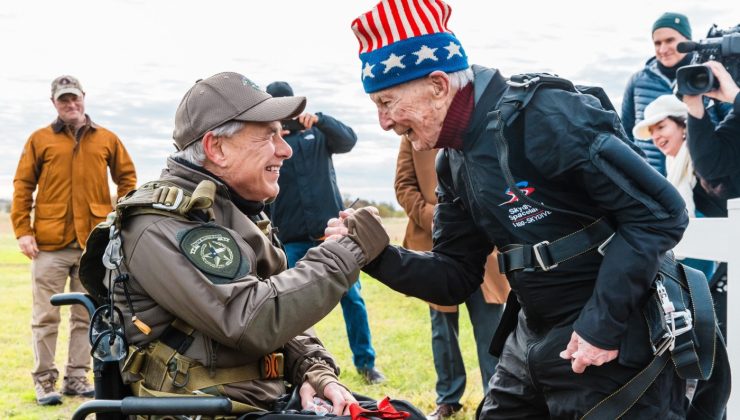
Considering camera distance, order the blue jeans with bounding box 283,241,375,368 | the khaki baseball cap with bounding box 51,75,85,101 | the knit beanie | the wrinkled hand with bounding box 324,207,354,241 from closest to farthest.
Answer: the wrinkled hand with bounding box 324,207,354,241
the knit beanie
the blue jeans with bounding box 283,241,375,368
the khaki baseball cap with bounding box 51,75,85,101

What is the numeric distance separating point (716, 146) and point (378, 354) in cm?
449

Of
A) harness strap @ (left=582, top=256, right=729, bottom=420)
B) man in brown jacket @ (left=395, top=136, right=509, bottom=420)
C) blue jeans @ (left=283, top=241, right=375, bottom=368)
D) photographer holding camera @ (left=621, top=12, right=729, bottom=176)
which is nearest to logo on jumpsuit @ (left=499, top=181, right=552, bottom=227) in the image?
harness strap @ (left=582, top=256, right=729, bottom=420)

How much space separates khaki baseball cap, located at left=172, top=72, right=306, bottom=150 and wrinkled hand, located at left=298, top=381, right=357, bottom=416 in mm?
965

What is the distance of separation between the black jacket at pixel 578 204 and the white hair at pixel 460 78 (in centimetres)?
3

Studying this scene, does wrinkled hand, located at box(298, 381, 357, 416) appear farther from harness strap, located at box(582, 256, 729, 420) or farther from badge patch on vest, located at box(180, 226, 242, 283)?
harness strap, located at box(582, 256, 729, 420)

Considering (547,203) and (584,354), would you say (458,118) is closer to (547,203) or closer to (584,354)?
(547,203)

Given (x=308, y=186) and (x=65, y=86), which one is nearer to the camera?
(x=308, y=186)

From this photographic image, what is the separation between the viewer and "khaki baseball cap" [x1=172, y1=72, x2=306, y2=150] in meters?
2.97

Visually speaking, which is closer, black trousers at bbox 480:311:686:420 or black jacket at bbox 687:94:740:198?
black trousers at bbox 480:311:686:420

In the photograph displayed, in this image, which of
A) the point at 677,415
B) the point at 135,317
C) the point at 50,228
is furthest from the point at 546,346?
the point at 50,228

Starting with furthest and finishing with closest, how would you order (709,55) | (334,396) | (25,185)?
1. (25,185)
2. (709,55)
3. (334,396)

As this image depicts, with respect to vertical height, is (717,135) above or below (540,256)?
below

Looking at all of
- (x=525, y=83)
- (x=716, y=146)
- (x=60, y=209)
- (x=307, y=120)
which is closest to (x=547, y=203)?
(x=525, y=83)

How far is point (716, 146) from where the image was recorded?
5035 millimetres
